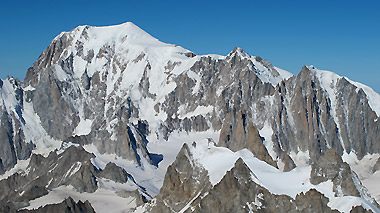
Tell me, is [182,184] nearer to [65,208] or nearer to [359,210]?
[65,208]

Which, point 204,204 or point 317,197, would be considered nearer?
point 317,197

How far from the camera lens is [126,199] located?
176m

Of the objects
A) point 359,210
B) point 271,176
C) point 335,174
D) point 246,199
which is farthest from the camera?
point 271,176

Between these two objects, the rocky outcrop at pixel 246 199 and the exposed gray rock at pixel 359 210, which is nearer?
the exposed gray rock at pixel 359 210

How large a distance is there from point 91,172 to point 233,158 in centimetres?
7887

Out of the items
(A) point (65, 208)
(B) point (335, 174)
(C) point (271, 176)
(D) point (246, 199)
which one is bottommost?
(D) point (246, 199)

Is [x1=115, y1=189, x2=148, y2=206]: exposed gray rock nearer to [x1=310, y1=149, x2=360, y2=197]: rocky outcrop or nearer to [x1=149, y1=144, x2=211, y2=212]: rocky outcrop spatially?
[x1=149, y1=144, x2=211, y2=212]: rocky outcrop

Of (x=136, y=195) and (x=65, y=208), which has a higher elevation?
(x=136, y=195)

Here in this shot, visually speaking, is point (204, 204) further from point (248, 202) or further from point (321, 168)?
point (321, 168)

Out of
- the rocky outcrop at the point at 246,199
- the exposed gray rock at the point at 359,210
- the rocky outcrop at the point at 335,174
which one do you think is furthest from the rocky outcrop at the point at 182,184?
the exposed gray rock at the point at 359,210

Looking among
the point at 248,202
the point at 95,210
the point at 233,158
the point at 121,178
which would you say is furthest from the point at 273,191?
the point at 121,178

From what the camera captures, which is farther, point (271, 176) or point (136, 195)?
point (136, 195)

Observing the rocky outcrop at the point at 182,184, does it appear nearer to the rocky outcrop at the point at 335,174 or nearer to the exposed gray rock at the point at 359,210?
the rocky outcrop at the point at 335,174

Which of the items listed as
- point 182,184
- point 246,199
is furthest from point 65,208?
point 246,199
